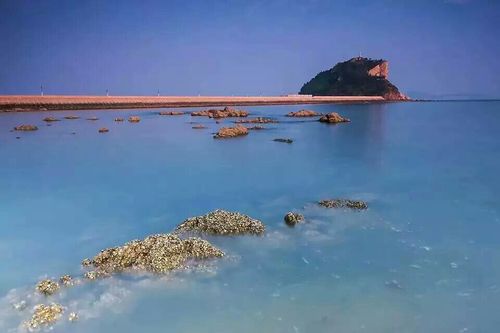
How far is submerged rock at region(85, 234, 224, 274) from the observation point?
34.5 feet

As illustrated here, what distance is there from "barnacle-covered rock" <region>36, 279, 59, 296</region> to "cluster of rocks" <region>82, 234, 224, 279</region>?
0.78m

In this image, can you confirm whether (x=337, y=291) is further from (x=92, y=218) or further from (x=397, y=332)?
(x=92, y=218)

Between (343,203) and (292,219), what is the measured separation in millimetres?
3102

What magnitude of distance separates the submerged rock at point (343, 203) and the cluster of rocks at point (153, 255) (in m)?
6.09

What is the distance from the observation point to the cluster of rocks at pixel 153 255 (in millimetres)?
10523

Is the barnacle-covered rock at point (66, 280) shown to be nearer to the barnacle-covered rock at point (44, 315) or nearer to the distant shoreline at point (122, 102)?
the barnacle-covered rock at point (44, 315)

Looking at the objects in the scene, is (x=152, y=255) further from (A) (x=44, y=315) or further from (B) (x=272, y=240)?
(B) (x=272, y=240)

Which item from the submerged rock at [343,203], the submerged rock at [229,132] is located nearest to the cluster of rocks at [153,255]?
the submerged rock at [343,203]

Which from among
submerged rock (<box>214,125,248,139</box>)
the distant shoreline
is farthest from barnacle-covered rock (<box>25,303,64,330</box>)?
the distant shoreline

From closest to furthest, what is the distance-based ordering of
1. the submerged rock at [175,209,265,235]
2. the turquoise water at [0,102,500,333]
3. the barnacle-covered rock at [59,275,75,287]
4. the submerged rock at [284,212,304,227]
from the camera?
the turquoise water at [0,102,500,333] → the barnacle-covered rock at [59,275,75,287] → the submerged rock at [175,209,265,235] → the submerged rock at [284,212,304,227]

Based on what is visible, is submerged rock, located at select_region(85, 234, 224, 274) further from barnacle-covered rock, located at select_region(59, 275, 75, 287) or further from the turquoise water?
the turquoise water

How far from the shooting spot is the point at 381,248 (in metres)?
11.8

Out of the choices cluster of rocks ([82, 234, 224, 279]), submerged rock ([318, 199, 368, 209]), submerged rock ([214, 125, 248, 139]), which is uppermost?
submerged rock ([214, 125, 248, 139])

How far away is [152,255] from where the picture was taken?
10875 mm
